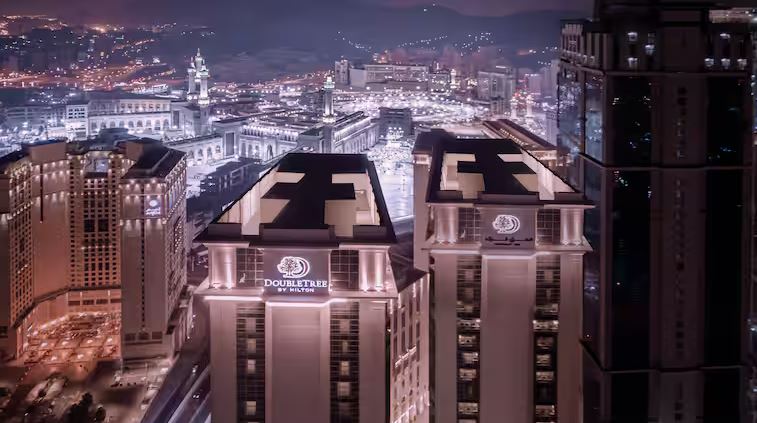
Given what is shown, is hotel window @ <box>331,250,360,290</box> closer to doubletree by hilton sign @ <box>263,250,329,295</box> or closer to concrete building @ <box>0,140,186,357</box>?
doubletree by hilton sign @ <box>263,250,329,295</box>

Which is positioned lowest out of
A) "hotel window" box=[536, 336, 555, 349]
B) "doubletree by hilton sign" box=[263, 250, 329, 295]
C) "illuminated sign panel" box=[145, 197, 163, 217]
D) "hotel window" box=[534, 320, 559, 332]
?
"hotel window" box=[536, 336, 555, 349]

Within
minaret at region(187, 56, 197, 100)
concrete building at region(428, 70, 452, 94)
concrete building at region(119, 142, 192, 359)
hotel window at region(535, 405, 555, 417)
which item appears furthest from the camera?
minaret at region(187, 56, 197, 100)

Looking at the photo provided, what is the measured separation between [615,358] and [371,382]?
5.56ft

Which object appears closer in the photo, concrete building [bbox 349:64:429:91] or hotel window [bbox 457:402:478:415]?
hotel window [bbox 457:402:478:415]

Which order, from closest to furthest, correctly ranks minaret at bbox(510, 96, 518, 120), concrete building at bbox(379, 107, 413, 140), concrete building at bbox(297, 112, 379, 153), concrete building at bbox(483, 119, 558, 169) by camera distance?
concrete building at bbox(483, 119, 558, 169)
minaret at bbox(510, 96, 518, 120)
concrete building at bbox(379, 107, 413, 140)
concrete building at bbox(297, 112, 379, 153)

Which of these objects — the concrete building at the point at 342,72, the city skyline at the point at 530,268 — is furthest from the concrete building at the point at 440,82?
the city skyline at the point at 530,268

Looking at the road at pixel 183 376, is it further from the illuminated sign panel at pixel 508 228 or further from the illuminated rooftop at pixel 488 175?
the illuminated sign panel at pixel 508 228

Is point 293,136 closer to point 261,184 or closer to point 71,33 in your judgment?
point 71,33

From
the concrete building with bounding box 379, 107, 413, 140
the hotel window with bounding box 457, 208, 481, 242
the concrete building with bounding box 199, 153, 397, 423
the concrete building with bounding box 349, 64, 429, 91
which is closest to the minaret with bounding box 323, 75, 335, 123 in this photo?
the concrete building with bounding box 349, 64, 429, 91

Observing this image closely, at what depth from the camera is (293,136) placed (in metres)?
15.2

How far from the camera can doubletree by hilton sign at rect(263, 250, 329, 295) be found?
3514 millimetres

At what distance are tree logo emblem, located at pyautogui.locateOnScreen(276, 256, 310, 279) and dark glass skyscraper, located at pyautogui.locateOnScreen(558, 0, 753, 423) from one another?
185 cm

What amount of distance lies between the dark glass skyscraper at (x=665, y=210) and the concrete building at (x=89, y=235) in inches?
217

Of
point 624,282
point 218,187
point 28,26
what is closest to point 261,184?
point 624,282
